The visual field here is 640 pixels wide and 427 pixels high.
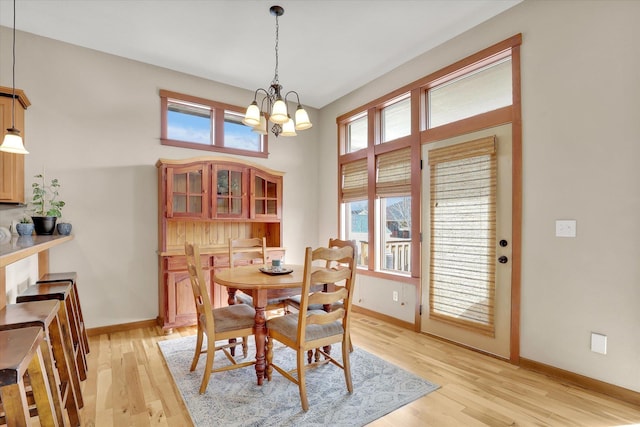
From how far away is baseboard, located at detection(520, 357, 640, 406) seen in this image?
2.12m

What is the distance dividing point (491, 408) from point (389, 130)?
307cm

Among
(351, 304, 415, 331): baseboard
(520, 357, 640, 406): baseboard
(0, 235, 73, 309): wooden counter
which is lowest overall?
(351, 304, 415, 331): baseboard

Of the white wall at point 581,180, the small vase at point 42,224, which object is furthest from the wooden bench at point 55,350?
the white wall at point 581,180

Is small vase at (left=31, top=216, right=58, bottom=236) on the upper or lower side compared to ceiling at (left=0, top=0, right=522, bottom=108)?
lower

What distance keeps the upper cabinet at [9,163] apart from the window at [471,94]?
4.06m

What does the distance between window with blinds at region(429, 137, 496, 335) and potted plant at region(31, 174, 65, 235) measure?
3751mm

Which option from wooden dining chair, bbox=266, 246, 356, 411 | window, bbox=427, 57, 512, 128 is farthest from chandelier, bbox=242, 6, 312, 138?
window, bbox=427, 57, 512, 128

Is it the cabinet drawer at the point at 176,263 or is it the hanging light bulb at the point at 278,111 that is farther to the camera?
the cabinet drawer at the point at 176,263

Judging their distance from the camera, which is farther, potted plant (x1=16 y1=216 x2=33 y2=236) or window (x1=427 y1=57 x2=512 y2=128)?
window (x1=427 y1=57 x2=512 y2=128)

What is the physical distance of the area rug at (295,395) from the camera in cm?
195

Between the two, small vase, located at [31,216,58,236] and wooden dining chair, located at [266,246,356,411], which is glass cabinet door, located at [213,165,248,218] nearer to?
small vase, located at [31,216,58,236]

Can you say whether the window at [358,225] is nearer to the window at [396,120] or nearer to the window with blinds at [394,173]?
the window with blinds at [394,173]

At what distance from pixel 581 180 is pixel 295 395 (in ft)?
8.54

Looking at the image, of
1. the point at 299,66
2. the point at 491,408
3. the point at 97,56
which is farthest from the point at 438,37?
the point at 97,56
